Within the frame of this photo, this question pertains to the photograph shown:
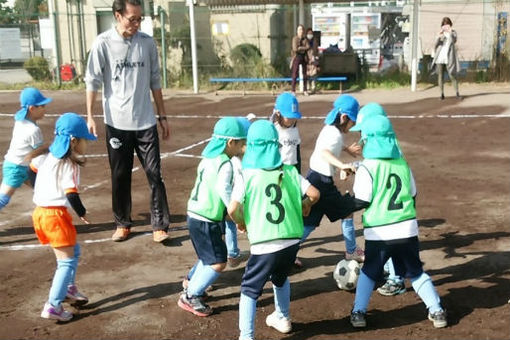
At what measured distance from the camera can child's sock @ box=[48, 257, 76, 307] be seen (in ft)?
16.0

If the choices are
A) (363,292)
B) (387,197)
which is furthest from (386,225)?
(363,292)

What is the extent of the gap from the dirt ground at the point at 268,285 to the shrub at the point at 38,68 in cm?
1350

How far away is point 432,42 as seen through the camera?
70.3ft

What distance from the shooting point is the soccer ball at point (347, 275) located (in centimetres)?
544

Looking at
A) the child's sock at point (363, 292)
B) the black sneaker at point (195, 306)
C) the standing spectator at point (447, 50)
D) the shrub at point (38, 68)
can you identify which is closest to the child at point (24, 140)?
the black sneaker at point (195, 306)

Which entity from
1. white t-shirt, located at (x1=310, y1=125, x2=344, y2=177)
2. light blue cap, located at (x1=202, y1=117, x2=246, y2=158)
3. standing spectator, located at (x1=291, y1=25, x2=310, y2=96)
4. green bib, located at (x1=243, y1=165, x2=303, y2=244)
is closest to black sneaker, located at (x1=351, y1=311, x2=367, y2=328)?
green bib, located at (x1=243, y1=165, x2=303, y2=244)

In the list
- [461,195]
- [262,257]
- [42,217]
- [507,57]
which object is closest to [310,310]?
[262,257]

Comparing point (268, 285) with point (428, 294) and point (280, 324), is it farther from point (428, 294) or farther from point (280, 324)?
point (428, 294)

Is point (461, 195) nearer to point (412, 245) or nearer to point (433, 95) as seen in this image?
point (412, 245)

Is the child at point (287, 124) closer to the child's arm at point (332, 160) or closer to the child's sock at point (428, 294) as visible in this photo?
the child's arm at point (332, 160)

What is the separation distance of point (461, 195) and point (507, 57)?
1349 centimetres

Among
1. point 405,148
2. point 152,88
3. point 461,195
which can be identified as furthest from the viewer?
point 405,148

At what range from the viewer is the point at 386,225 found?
4.74 m

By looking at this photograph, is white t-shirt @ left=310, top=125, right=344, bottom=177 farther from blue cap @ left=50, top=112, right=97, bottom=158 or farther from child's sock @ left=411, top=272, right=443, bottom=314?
blue cap @ left=50, top=112, right=97, bottom=158
